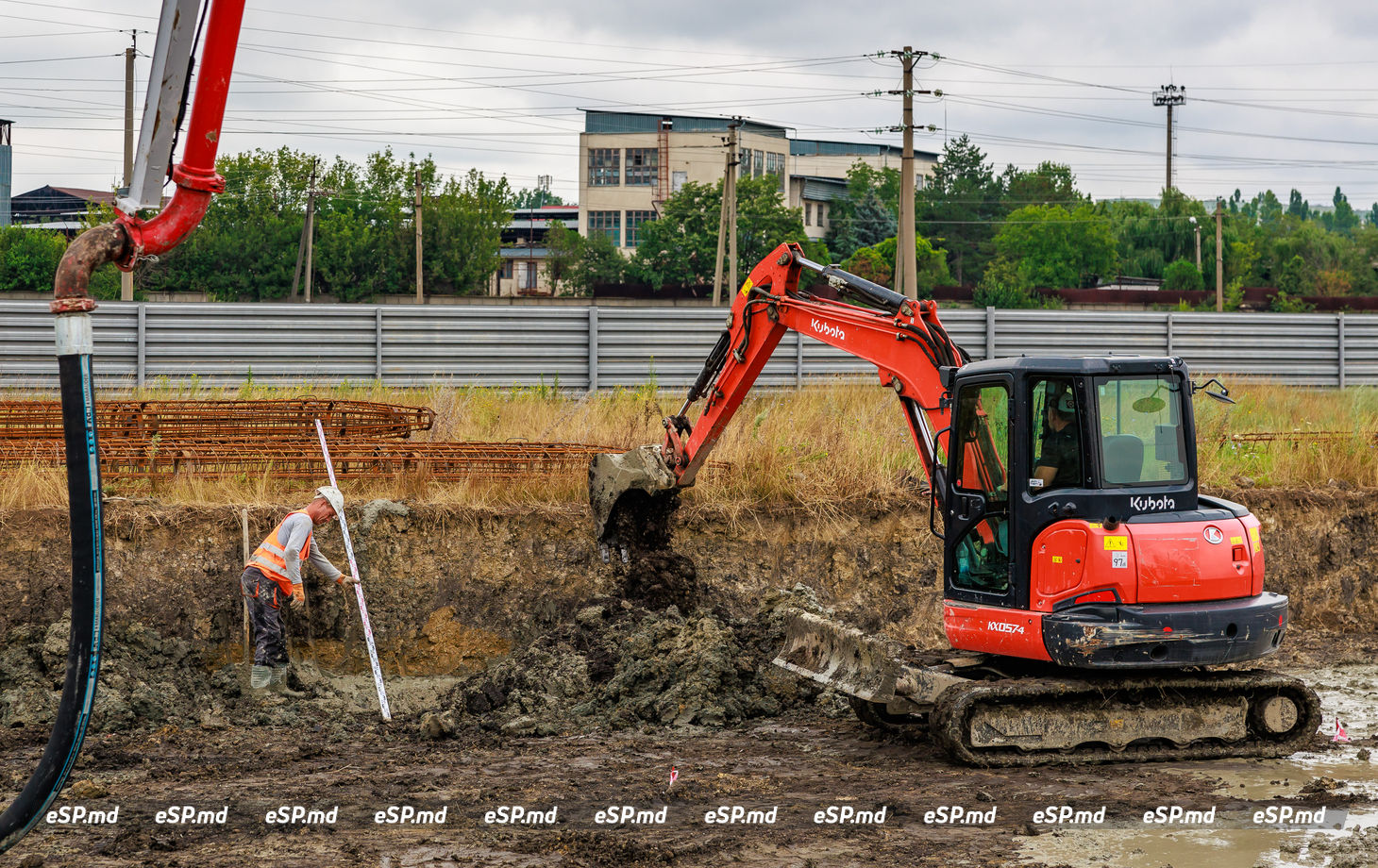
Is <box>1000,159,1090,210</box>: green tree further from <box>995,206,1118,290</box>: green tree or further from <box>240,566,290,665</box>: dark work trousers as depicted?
<box>240,566,290,665</box>: dark work trousers

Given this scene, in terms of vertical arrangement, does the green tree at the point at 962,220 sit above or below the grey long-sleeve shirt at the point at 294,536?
above

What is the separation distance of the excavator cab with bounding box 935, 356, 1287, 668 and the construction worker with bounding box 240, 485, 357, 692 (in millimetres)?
5290

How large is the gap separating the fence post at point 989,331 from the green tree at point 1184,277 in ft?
142

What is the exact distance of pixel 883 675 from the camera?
810 cm

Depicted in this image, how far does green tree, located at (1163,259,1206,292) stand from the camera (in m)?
62.8

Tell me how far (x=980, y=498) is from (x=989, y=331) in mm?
15919

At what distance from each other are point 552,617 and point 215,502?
336 centimetres

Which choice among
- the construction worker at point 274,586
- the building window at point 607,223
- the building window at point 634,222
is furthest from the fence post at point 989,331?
the building window at point 607,223

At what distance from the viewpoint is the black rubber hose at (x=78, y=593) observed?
13.2 feet

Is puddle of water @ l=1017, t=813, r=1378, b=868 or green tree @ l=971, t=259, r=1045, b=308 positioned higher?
green tree @ l=971, t=259, r=1045, b=308

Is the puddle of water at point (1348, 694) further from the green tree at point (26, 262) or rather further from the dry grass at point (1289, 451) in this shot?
the green tree at point (26, 262)

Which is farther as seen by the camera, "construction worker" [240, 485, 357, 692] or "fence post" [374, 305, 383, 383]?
"fence post" [374, 305, 383, 383]

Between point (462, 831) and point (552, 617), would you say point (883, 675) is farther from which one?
point (552, 617)

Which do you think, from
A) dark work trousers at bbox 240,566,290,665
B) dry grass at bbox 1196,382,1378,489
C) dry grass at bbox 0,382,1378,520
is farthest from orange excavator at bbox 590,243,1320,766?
dry grass at bbox 1196,382,1378,489
